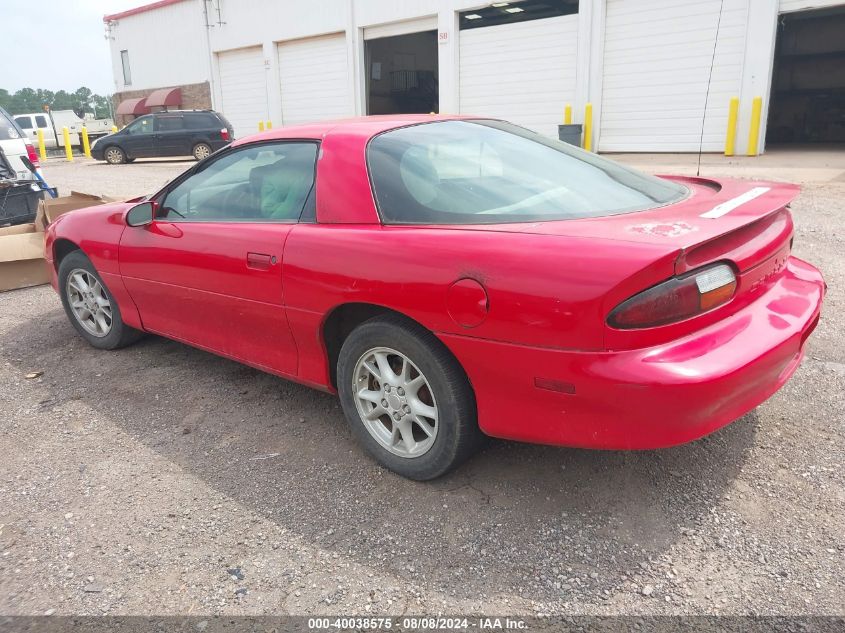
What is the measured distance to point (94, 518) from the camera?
8.69 ft

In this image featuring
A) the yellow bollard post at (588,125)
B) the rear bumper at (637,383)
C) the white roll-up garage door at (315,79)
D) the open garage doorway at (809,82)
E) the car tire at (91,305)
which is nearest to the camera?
the rear bumper at (637,383)

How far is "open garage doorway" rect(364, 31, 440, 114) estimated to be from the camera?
27.6 meters

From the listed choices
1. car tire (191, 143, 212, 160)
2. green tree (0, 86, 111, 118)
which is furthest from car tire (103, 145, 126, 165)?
green tree (0, 86, 111, 118)

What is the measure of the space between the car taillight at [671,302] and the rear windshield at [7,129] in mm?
10025

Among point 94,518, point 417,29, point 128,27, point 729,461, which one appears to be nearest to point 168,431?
point 94,518

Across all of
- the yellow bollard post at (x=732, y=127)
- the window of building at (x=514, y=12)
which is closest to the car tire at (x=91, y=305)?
the yellow bollard post at (x=732, y=127)

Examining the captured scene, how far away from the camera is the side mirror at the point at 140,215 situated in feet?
12.4

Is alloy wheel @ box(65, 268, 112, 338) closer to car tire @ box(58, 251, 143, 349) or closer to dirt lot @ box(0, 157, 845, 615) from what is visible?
car tire @ box(58, 251, 143, 349)

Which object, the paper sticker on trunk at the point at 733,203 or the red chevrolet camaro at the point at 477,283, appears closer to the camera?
the red chevrolet camaro at the point at 477,283

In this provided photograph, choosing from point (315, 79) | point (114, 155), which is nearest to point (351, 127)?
point (114, 155)

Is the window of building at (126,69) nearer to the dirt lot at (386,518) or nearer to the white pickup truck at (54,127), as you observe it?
the white pickup truck at (54,127)

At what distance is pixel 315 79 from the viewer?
23750mm

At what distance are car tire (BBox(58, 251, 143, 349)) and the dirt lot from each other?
83cm

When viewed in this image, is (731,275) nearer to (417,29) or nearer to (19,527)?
(19,527)
